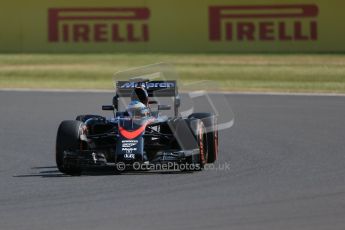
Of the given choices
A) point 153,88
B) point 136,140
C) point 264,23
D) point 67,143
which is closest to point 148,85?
point 153,88

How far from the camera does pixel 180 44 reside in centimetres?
2438

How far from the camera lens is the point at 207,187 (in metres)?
9.96

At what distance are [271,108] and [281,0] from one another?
20.0 ft

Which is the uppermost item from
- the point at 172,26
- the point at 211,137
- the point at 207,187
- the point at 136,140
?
the point at 172,26

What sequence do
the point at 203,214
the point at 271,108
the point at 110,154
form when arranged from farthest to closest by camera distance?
1. the point at 271,108
2. the point at 110,154
3. the point at 203,214

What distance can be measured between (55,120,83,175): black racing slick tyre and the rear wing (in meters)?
1.04

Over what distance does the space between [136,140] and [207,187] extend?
1.37 metres

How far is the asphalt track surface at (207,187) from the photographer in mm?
8148

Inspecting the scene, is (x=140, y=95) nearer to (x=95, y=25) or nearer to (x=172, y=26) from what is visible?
(x=172, y=26)

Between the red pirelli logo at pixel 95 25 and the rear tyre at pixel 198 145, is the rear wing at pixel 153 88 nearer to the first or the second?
the rear tyre at pixel 198 145

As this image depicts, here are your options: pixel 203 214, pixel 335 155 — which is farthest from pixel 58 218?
pixel 335 155

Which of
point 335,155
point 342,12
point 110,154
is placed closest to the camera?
point 110,154

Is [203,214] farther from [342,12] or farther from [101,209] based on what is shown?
[342,12]

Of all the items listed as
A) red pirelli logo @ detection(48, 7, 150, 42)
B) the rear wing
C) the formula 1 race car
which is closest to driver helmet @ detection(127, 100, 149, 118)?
the formula 1 race car
